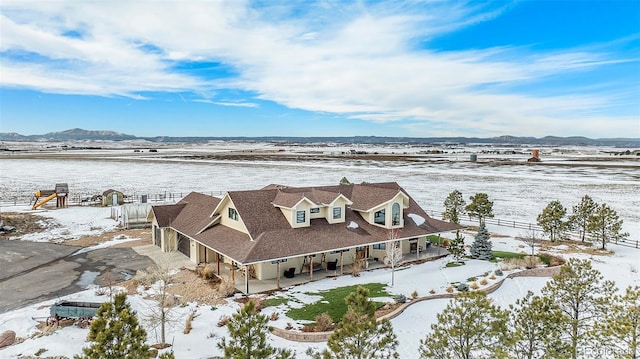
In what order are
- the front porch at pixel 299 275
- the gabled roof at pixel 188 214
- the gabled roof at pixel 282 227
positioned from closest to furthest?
1. the front porch at pixel 299 275
2. the gabled roof at pixel 282 227
3. the gabled roof at pixel 188 214

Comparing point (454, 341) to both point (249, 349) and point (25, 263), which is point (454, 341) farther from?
point (25, 263)

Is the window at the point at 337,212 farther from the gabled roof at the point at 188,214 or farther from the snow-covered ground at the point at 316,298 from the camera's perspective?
the gabled roof at the point at 188,214

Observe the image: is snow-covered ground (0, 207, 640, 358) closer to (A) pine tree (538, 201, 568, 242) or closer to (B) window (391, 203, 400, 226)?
(B) window (391, 203, 400, 226)

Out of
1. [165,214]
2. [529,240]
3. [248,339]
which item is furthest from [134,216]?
[529,240]

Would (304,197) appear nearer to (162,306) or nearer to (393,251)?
(393,251)

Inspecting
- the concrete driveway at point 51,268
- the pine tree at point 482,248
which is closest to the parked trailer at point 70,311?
the concrete driveway at point 51,268

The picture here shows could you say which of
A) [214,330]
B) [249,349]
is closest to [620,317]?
[249,349]
